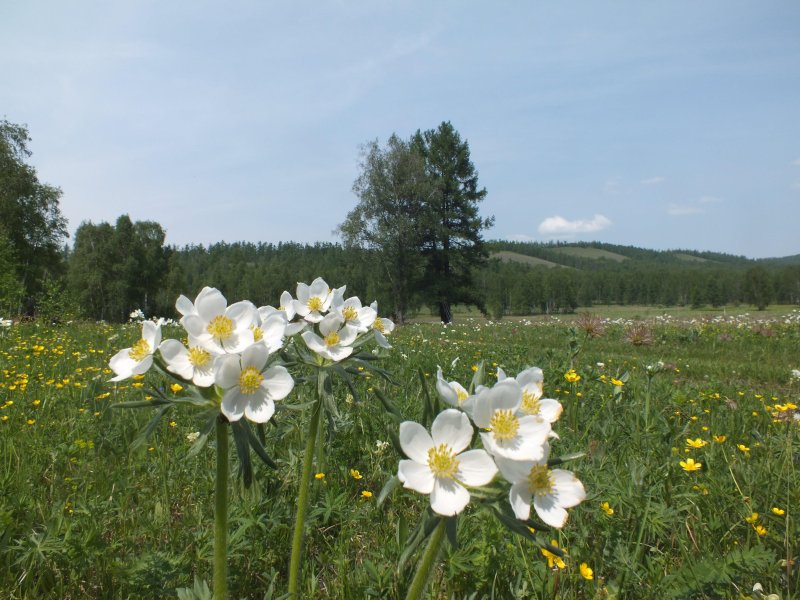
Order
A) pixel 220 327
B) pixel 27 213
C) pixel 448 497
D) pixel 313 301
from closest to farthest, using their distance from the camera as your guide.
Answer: pixel 448 497
pixel 220 327
pixel 313 301
pixel 27 213

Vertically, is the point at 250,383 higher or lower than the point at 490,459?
higher

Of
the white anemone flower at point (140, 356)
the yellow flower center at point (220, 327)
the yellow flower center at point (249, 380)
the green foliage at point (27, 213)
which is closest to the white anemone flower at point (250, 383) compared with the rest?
the yellow flower center at point (249, 380)

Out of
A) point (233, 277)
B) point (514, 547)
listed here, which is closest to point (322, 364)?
point (514, 547)

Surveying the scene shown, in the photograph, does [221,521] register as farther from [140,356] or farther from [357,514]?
[357,514]

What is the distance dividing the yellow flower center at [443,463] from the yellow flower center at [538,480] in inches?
6.4

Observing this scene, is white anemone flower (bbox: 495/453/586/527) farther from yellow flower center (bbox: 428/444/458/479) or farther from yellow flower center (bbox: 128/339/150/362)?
yellow flower center (bbox: 128/339/150/362)

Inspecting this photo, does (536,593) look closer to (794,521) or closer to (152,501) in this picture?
(794,521)

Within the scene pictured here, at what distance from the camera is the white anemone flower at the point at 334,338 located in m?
1.53

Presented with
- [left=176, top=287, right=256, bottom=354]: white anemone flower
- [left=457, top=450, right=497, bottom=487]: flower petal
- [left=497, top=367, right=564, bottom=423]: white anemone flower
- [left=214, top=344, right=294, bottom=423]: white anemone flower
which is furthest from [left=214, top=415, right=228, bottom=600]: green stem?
[left=497, top=367, right=564, bottom=423]: white anemone flower

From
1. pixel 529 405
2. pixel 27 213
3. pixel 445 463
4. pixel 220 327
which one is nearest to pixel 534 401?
pixel 529 405

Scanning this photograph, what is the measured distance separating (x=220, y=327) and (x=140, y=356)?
0.97 ft

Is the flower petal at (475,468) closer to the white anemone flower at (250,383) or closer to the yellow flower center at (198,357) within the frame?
the white anemone flower at (250,383)

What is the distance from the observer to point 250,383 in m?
1.17

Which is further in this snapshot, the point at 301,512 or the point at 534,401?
the point at 301,512
